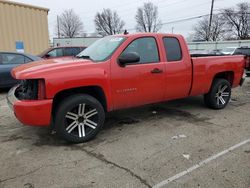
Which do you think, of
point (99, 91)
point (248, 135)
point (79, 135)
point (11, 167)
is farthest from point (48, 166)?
point (248, 135)

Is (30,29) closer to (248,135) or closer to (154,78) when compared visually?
(154,78)

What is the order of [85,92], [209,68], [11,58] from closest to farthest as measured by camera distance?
[85,92] < [209,68] < [11,58]

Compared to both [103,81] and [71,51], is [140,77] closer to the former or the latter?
[103,81]

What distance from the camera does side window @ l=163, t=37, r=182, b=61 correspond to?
5219 mm

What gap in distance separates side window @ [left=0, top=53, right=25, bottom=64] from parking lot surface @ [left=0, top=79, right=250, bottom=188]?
3.78 metres

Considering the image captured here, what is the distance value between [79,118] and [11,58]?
5.88 meters

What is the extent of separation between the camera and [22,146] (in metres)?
4.20

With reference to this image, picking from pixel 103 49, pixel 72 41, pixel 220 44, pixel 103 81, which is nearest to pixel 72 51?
pixel 103 49

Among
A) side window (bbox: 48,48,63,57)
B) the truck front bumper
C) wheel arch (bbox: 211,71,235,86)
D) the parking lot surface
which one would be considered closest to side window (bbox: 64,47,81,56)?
side window (bbox: 48,48,63,57)

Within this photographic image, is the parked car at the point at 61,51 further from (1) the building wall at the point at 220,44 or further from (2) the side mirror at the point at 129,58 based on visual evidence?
(1) the building wall at the point at 220,44

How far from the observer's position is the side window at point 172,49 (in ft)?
17.1

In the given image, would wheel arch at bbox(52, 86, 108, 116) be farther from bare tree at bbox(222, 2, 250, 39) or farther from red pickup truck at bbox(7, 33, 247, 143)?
bare tree at bbox(222, 2, 250, 39)

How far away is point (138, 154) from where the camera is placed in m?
3.84

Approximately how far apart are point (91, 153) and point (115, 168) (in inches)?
24.0
